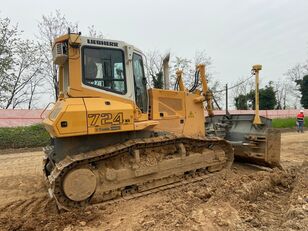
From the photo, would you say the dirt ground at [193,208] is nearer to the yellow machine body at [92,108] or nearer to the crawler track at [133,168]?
the crawler track at [133,168]

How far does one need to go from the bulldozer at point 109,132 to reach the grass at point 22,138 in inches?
331

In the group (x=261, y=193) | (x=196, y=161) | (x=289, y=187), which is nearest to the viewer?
(x=261, y=193)

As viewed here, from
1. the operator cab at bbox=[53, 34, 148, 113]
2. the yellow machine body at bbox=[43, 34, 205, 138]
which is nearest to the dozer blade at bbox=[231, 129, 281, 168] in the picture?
the yellow machine body at bbox=[43, 34, 205, 138]

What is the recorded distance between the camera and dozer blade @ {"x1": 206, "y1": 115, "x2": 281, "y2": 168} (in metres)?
7.92

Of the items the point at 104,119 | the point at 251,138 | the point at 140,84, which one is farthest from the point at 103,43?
the point at 251,138

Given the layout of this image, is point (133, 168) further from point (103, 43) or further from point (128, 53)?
point (103, 43)

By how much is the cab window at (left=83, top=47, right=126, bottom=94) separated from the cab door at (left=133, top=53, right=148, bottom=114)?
33 cm

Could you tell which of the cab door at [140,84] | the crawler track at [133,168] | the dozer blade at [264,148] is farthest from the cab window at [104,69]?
the dozer blade at [264,148]

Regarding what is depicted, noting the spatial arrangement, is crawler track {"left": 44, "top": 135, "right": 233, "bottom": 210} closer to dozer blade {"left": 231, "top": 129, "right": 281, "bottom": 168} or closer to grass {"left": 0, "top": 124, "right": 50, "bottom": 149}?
dozer blade {"left": 231, "top": 129, "right": 281, "bottom": 168}

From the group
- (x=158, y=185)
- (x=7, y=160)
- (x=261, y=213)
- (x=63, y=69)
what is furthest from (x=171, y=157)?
(x=7, y=160)

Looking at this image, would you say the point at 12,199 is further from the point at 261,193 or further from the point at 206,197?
the point at 261,193

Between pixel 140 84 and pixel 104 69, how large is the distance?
0.86 metres

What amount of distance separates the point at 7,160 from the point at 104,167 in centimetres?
665

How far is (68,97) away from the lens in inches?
230
